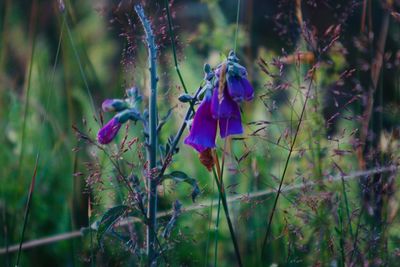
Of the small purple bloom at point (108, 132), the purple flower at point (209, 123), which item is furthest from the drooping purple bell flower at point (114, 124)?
the purple flower at point (209, 123)

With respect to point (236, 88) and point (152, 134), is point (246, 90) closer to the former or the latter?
point (236, 88)

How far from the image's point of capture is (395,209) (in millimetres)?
1633

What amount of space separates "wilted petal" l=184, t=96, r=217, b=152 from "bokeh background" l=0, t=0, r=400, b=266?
0.23ft

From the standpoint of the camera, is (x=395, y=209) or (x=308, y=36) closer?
(x=308, y=36)

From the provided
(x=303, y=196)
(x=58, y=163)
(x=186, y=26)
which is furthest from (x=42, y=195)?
(x=186, y=26)

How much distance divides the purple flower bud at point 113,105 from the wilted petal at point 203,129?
0.50ft

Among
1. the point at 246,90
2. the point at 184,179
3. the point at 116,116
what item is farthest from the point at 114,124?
the point at 246,90

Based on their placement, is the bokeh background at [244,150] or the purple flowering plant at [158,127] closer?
the purple flowering plant at [158,127]

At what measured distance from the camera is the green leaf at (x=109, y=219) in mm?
1282

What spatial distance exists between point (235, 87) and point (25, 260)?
3.86 ft

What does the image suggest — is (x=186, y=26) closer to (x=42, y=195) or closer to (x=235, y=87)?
(x=42, y=195)

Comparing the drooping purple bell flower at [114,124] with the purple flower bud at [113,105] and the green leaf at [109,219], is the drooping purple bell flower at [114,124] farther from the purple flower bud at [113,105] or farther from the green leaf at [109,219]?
the green leaf at [109,219]

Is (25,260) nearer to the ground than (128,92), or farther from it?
nearer to the ground

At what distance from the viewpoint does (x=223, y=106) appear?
1.25 meters
